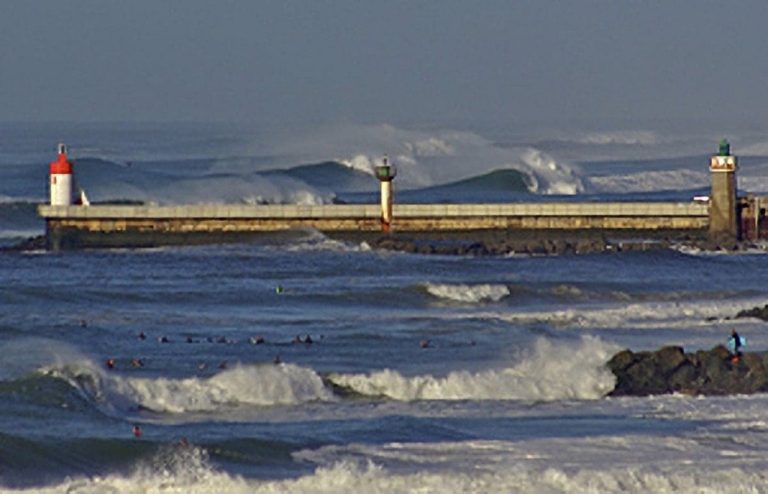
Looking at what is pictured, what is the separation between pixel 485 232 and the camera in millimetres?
45156

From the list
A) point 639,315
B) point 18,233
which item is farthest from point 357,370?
point 18,233

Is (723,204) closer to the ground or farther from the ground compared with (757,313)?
farther from the ground

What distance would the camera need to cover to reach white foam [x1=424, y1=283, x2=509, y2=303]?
123 ft

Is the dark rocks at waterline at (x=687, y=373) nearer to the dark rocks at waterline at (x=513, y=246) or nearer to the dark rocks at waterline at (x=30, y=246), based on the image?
the dark rocks at waterline at (x=513, y=246)

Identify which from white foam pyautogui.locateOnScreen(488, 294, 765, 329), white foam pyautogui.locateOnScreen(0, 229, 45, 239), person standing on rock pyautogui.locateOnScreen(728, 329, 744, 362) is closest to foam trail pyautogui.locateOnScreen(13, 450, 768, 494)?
person standing on rock pyautogui.locateOnScreen(728, 329, 744, 362)

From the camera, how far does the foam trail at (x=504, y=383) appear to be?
1077 inches

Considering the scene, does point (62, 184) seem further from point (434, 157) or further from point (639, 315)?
point (434, 157)

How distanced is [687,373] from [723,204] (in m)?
18.2

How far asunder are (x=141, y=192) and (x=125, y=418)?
3883 cm

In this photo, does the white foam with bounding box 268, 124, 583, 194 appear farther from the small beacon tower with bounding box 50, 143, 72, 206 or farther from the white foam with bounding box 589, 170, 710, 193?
the small beacon tower with bounding box 50, 143, 72, 206

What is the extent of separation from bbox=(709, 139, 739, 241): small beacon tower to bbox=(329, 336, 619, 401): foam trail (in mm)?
16877

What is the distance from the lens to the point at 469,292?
37.8 metres

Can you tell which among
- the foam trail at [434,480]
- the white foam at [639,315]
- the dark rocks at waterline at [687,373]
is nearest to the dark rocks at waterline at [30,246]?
the white foam at [639,315]

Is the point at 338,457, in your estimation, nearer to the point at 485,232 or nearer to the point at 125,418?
the point at 125,418
